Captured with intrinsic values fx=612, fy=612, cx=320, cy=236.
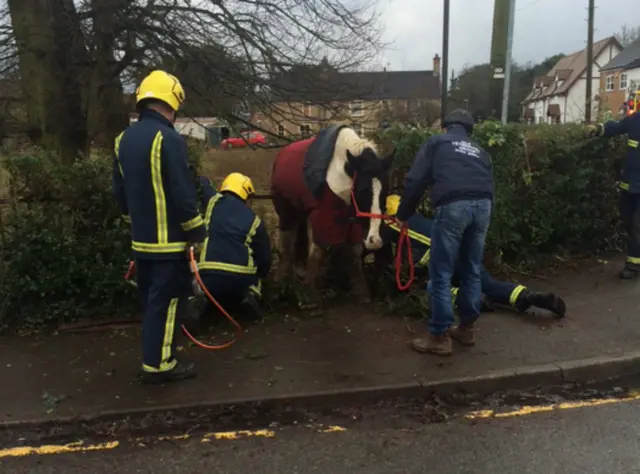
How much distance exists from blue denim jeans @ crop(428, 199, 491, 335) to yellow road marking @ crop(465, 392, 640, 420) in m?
0.93

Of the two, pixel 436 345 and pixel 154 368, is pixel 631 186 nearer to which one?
pixel 436 345

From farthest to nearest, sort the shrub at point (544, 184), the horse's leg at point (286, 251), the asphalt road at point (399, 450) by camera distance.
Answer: the shrub at point (544, 184) → the horse's leg at point (286, 251) → the asphalt road at point (399, 450)

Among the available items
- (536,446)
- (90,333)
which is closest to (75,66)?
(90,333)

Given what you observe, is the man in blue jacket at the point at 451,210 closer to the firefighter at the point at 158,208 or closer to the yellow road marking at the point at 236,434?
the yellow road marking at the point at 236,434

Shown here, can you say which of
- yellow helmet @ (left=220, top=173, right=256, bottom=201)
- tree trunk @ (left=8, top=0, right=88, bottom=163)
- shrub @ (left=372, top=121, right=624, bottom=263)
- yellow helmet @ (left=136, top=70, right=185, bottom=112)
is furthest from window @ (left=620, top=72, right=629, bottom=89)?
yellow helmet @ (left=136, top=70, right=185, bottom=112)

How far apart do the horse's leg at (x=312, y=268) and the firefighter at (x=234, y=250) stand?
0.51 meters

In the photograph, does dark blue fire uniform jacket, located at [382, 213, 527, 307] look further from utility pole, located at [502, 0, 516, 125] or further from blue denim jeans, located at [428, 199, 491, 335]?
utility pole, located at [502, 0, 516, 125]

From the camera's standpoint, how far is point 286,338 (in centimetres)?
548

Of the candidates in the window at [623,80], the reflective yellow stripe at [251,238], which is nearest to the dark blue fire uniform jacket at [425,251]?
the reflective yellow stripe at [251,238]

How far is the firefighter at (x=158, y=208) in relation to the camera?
4.22m

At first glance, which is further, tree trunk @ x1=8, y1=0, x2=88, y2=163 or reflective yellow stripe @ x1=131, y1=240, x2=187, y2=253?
tree trunk @ x1=8, y1=0, x2=88, y2=163

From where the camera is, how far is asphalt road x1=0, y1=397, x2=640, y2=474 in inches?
138

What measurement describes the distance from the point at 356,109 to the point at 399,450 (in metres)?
8.54

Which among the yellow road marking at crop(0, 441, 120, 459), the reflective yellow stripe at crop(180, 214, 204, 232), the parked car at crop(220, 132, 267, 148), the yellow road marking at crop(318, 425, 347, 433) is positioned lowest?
the yellow road marking at crop(0, 441, 120, 459)
